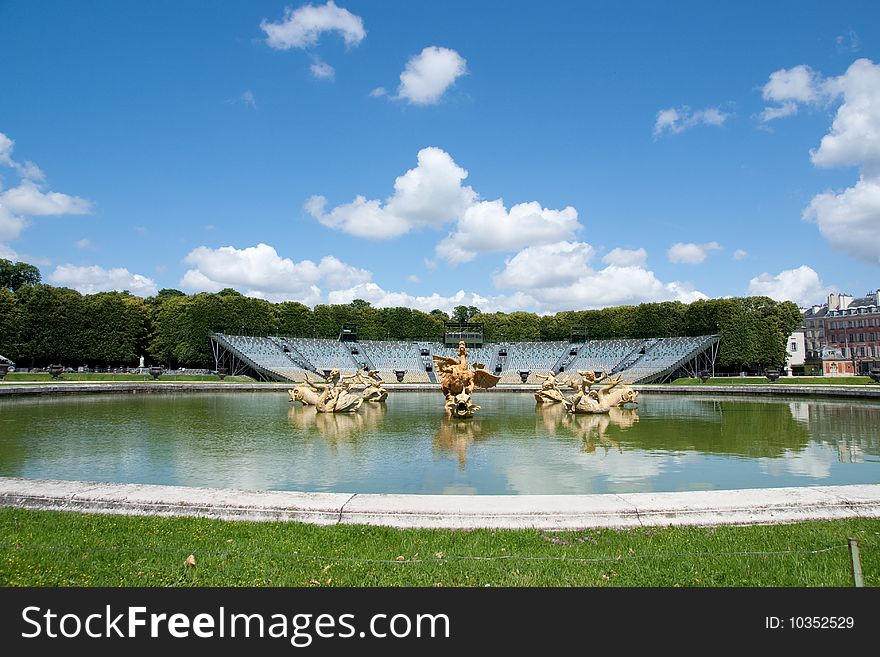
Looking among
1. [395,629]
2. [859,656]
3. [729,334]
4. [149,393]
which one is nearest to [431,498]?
[395,629]

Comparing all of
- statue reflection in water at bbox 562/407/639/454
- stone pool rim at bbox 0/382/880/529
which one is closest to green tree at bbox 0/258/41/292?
statue reflection in water at bbox 562/407/639/454

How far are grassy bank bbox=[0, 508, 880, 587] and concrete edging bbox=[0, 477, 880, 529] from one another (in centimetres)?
24

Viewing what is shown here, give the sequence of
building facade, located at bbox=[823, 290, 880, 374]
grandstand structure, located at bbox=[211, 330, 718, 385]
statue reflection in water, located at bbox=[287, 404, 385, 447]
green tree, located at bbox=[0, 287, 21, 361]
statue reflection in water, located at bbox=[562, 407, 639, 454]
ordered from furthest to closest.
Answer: building facade, located at bbox=[823, 290, 880, 374] < grandstand structure, located at bbox=[211, 330, 718, 385] < green tree, located at bbox=[0, 287, 21, 361] < statue reflection in water, located at bbox=[287, 404, 385, 447] < statue reflection in water, located at bbox=[562, 407, 639, 454]

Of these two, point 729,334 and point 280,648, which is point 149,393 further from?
point 729,334

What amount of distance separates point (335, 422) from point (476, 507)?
14.5 meters

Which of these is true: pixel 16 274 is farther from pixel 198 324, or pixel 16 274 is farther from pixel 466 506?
pixel 466 506

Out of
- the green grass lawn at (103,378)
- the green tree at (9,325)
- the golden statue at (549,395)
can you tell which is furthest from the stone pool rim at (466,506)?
the green tree at (9,325)

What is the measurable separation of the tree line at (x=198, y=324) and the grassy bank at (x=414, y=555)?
56.8m

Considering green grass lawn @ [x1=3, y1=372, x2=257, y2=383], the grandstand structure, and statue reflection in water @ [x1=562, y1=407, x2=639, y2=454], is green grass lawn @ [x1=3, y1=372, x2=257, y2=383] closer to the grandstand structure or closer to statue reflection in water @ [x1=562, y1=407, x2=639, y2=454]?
the grandstand structure

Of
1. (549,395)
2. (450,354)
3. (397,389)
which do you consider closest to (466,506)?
(549,395)

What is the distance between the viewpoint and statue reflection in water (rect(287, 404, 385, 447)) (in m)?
16.6

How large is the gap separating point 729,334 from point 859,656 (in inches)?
2359

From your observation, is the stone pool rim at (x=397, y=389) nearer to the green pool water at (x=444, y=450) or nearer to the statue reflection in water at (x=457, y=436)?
the green pool water at (x=444, y=450)

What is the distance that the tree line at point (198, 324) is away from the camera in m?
55.2
